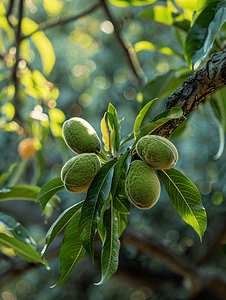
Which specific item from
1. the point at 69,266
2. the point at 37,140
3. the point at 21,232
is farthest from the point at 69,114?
the point at 69,266

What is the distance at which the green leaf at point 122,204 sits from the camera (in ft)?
2.36

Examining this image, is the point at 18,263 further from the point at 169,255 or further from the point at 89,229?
the point at 89,229

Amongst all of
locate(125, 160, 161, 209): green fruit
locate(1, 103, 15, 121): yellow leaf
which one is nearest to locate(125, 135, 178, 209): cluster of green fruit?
locate(125, 160, 161, 209): green fruit

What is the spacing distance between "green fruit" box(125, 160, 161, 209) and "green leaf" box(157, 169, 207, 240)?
79 mm

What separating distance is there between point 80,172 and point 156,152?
7.6 inches

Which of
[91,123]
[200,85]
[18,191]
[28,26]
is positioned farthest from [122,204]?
[91,123]

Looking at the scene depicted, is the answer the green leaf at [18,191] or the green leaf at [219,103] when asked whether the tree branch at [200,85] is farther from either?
the green leaf at [18,191]

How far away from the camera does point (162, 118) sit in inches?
24.4

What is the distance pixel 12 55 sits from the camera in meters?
1.85

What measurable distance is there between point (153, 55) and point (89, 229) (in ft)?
12.3

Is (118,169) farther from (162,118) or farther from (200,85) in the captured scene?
(200,85)

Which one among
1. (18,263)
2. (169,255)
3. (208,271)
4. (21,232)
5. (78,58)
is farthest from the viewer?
(78,58)

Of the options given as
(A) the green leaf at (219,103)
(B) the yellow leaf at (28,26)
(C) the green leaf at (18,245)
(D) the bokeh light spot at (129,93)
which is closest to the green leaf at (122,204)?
(C) the green leaf at (18,245)

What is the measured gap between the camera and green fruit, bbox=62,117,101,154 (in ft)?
2.41
